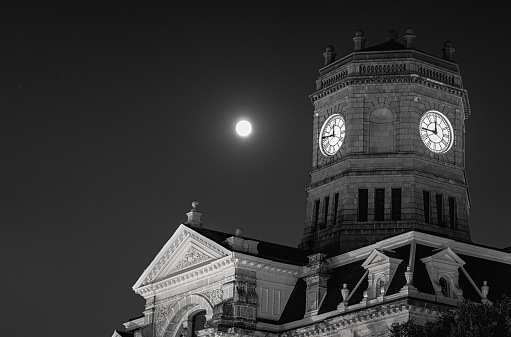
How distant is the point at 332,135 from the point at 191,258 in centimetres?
1490

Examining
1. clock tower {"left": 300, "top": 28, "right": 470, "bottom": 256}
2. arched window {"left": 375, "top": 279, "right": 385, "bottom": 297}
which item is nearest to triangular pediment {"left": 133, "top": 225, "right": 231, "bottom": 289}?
clock tower {"left": 300, "top": 28, "right": 470, "bottom": 256}

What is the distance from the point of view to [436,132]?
279ft

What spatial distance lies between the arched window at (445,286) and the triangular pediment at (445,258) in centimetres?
105

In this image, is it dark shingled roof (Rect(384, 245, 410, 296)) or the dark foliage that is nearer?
the dark foliage

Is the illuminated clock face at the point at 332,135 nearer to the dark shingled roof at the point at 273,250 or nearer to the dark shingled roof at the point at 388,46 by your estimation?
the dark shingled roof at the point at 388,46

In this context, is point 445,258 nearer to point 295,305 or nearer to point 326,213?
point 295,305

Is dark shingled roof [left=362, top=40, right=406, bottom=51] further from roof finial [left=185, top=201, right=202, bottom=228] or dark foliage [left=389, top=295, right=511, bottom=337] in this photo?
dark foliage [left=389, top=295, right=511, bottom=337]

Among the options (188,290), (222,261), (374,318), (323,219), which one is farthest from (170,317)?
(374,318)

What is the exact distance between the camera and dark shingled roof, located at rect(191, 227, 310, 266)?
77.3 m

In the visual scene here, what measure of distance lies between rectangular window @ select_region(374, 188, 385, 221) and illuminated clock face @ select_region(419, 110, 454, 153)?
5019 mm

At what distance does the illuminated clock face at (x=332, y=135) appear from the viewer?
8606 centimetres

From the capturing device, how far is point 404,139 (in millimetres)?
83312

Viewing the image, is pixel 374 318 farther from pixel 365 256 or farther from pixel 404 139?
pixel 404 139

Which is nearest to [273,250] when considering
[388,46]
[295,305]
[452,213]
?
[295,305]
